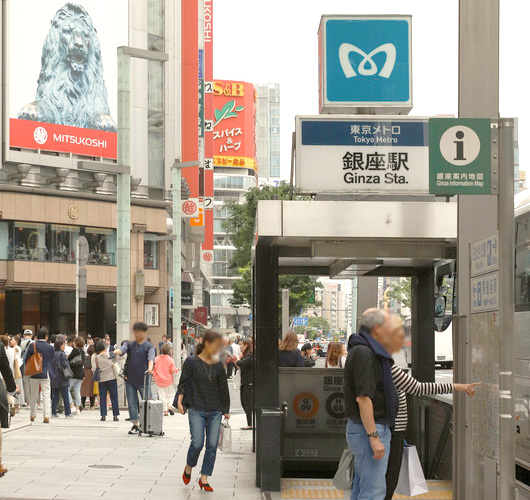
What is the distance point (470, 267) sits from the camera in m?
7.41

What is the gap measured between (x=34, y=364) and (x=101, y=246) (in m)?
30.5

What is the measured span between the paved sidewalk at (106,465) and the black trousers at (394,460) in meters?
3.17

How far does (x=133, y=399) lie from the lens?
17.3 metres

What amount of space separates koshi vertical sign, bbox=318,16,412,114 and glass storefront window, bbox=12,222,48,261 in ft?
114

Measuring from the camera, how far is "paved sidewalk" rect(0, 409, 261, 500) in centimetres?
1116

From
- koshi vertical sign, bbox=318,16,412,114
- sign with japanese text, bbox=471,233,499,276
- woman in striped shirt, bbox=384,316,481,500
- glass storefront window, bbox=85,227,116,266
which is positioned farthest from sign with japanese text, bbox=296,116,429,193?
glass storefront window, bbox=85,227,116,266

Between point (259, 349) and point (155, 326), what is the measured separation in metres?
41.1

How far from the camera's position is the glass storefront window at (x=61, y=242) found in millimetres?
47344

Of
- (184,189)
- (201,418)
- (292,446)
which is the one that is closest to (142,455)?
(292,446)

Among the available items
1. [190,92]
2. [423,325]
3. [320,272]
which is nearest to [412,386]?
[423,325]

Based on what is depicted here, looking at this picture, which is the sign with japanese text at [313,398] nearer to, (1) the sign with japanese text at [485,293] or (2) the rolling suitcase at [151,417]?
(2) the rolling suitcase at [151,417]

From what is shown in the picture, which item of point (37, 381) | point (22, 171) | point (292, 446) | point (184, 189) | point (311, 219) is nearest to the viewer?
point (311, 219)

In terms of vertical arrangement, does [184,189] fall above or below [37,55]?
below

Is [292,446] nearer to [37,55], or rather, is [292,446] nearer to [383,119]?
[383,119]
